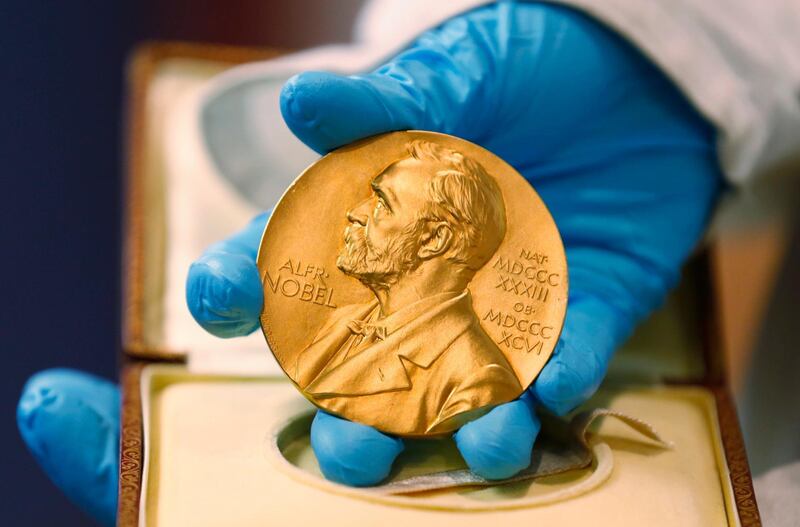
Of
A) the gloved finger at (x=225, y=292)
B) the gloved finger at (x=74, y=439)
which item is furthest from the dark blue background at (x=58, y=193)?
the gloved finger at (x=225, y=292)

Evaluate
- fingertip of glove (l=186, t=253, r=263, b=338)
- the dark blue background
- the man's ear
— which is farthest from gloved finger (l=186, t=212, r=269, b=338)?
the dark blue background

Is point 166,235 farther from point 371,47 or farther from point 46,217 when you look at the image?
point 46,217

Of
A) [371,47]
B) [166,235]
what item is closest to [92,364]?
[166,235]

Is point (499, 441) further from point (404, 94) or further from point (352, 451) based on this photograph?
point (404, 94)

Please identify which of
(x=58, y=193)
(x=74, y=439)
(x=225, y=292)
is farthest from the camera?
(x=58, y=193)

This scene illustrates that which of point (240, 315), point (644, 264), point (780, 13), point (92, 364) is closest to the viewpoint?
point (240, 315)

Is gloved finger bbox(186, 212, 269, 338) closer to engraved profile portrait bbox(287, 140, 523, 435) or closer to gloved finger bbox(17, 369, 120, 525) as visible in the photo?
engraved profile portrait bbox(287, 140, 523, 435)

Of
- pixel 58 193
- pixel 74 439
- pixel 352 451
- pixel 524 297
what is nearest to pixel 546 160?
pixel 524 297
